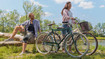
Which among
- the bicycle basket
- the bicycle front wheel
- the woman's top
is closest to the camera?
the bicycle basket

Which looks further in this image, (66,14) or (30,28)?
(30,28)

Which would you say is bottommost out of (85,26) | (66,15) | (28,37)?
(28,37)

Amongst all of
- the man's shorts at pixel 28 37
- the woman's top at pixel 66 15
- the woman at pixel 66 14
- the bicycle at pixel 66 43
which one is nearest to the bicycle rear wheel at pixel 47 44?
the bicycle at pixel 66 43

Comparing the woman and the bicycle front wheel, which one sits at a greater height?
the woman

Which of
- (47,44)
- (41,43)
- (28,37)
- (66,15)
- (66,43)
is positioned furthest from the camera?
(41,43)

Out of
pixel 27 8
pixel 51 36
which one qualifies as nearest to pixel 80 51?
pixel 51 36

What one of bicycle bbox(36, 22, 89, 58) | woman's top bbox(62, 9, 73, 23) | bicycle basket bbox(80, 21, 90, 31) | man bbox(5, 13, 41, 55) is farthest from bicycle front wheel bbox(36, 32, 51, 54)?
bicycle basket bbox(80, 21, 90, 31)

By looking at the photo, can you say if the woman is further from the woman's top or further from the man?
the man

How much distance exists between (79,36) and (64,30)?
631 millimetres

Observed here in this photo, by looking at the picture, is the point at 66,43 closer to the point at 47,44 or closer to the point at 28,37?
the point at 47,44

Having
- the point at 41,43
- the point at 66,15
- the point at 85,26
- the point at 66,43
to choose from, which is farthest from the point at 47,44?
the point at 85,26

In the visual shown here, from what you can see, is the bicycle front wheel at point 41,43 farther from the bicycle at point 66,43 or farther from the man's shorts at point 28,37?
the man's shorts at point 28,37

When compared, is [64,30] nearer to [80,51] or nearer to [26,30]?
[80,51]

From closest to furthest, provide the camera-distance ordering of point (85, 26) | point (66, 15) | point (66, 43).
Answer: point (85, 26)
point (66, 43)
point (66, 15)
